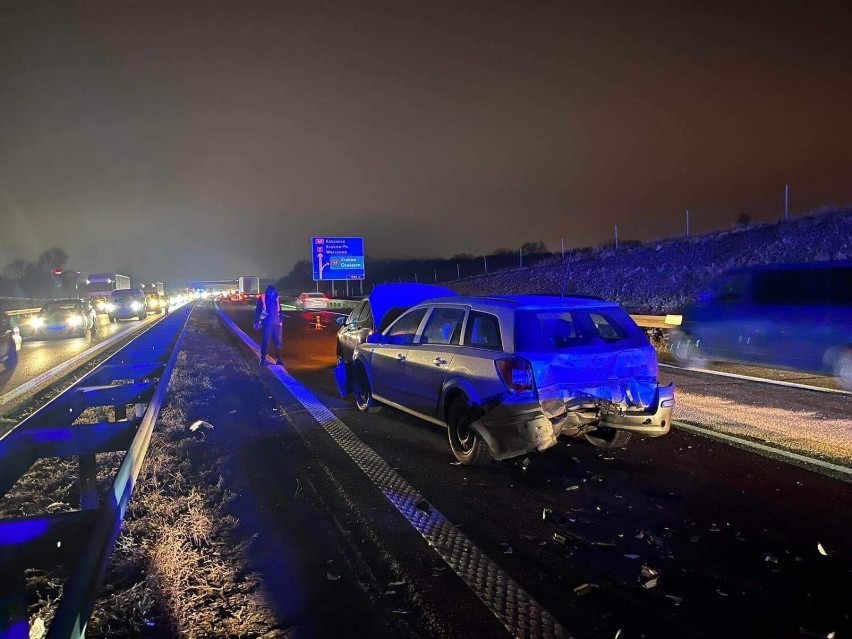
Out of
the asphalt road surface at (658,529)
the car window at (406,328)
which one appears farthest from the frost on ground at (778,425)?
the car window at (406,328)

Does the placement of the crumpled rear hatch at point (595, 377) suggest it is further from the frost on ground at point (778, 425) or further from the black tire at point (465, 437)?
the frost on ground at point (778, 425)

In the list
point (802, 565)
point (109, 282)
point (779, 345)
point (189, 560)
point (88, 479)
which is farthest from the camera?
point (109, 282)

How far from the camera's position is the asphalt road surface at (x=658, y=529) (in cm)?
334

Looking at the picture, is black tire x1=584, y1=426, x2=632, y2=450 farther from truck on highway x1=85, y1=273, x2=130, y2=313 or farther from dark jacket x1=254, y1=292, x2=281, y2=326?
truck on highway x1=85, y1=273, x2=130, y2=313

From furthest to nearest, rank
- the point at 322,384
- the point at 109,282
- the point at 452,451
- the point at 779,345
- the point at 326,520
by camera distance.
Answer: the point at 109,282
the point at 322,384
the point at 779,345
the point at 452,451
the point at 326,520

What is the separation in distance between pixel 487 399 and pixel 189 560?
2756 millimetres

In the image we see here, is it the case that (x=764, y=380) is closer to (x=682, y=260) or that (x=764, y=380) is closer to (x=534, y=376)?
(x=534, y=376)

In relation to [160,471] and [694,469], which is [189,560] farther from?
[694,469]

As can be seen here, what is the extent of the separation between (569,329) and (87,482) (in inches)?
184

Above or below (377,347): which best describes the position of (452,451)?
below

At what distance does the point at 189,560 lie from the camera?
13.4 feet

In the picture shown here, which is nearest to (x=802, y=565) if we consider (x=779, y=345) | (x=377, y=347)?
(x=377, y=347)

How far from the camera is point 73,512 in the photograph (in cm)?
306

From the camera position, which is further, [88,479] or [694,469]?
[694,469]
